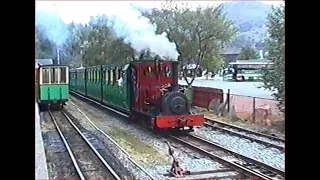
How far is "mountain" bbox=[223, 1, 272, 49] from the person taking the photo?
6.41 ft

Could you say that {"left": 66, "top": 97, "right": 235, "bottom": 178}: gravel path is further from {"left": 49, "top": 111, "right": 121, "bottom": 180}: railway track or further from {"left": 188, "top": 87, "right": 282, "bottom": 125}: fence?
{"left": 188, "top": 87, "right": 282, "bottom": 125}: fence

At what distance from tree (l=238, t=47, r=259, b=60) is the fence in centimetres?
22

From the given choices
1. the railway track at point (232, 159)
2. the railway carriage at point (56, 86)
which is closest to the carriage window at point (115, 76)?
the railway carriage at point (56, 86)

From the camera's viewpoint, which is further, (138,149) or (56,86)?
(56,86)

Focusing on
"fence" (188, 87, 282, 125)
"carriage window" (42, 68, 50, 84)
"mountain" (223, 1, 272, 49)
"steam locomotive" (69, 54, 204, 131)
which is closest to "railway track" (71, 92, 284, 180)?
"steam locomotive" (69, 54, 204, 131)

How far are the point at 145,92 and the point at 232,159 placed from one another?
50.7 inches

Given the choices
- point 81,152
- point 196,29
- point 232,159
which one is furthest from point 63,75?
point 232,159

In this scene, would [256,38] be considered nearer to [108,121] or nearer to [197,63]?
[197,63]

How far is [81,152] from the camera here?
7.82 ft

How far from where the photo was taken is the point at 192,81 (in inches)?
93.7

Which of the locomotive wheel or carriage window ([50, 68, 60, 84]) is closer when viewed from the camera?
carriage window ([50, 68, 60, 84])

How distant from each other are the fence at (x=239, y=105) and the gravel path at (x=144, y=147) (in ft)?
1.10

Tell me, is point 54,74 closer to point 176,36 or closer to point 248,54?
point 176,36

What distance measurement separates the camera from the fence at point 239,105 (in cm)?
200
